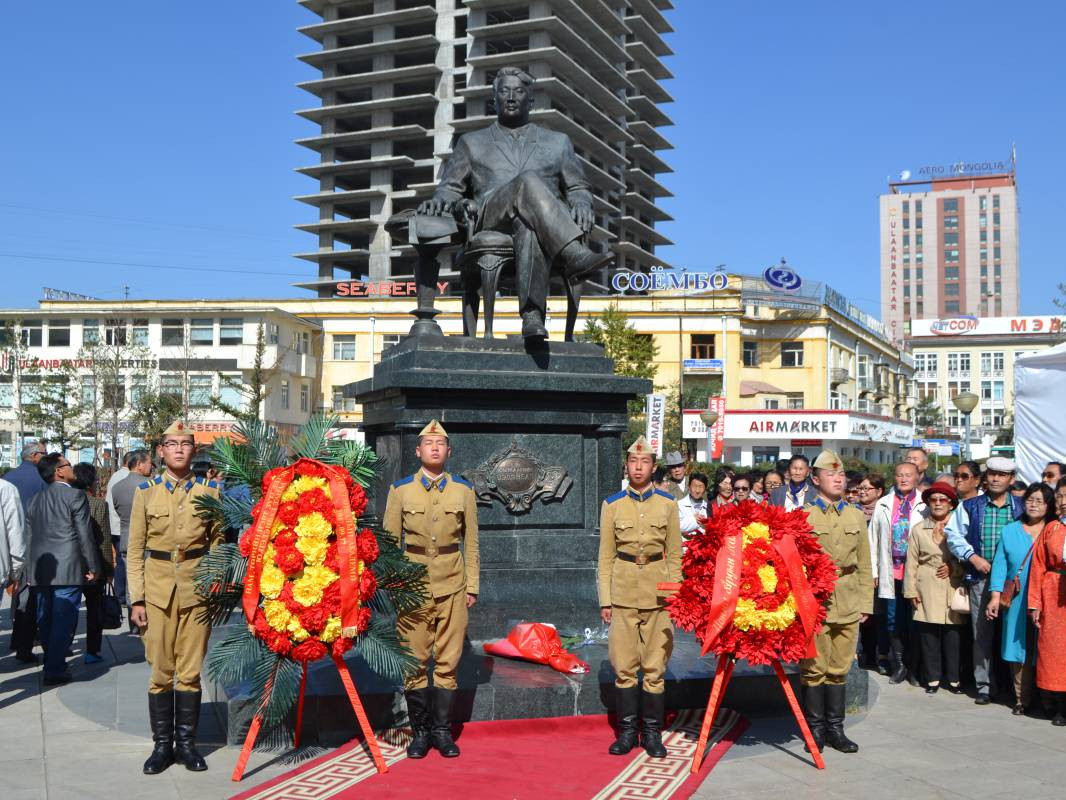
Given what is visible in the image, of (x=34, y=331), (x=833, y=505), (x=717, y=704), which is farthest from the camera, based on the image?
(x=34, y=331)

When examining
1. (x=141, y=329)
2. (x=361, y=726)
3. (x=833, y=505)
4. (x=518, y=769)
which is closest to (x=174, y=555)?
(x=361, y=726)

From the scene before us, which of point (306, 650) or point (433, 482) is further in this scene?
point (433, 482)

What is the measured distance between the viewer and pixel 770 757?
604 centimetres

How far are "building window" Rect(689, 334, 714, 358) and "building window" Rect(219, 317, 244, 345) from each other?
77.2 ft

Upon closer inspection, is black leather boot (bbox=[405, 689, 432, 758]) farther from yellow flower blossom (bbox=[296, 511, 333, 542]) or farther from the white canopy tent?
the white canopy tent

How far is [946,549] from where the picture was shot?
852cm

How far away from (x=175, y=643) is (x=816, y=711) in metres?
3.78

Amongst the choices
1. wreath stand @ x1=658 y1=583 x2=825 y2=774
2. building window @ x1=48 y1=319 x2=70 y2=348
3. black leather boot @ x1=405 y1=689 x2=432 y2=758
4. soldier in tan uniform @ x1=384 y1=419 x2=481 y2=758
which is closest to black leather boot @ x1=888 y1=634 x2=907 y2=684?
wreath stand @ x1=658 y1=583 x2=825 y2=774

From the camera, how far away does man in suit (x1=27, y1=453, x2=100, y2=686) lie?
28.1 ft

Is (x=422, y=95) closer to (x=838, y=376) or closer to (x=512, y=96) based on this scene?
(x=838, y=376)

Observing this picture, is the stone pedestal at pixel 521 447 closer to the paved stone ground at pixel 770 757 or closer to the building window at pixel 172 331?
the paved stone ground at pixel 770 757

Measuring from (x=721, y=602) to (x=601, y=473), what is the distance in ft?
8.06

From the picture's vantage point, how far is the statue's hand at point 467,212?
8.49m

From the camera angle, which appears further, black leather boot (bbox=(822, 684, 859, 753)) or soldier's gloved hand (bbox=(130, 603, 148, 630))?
black leather boot (bbox=(822, 684, 859, 753))
